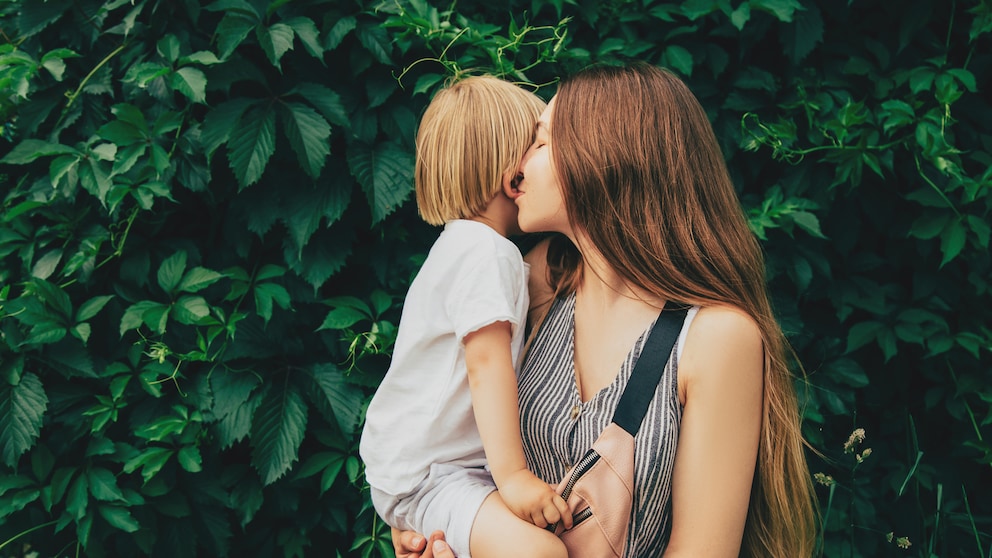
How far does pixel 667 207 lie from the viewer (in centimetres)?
144

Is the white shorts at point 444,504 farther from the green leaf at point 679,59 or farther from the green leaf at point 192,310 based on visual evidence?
the green leaf at point 679,59

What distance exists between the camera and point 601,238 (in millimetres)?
1474

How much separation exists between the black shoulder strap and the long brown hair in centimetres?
5

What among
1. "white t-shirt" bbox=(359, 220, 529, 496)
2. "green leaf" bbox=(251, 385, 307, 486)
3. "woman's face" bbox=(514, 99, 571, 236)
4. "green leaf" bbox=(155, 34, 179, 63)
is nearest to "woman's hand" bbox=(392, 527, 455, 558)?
"white t-shirt" bbox=(359, 220, 529, 496)

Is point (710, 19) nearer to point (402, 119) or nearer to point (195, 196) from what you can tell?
point (402, 119)

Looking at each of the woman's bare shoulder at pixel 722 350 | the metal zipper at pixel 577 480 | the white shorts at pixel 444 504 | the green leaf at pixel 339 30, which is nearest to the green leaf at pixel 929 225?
the woman's bare shoulder at pixel 722 350

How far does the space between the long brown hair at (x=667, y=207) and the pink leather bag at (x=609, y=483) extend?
201 millimetres

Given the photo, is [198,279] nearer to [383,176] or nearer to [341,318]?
[341,318]

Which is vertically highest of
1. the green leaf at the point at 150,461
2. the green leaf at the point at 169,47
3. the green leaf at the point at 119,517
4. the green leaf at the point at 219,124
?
the green leaf at the point at 169,47

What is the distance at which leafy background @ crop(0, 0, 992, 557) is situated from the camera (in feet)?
5.76

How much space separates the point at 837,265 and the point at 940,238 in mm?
304

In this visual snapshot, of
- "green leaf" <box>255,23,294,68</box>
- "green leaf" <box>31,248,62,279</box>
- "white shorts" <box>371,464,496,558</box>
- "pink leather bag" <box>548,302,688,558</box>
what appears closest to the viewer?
"pink leather bag" <box>548,302,688,558</box>

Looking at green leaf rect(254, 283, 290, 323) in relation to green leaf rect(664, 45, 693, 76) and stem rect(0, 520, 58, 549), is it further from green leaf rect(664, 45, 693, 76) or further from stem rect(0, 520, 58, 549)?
green leaf rect(664, 45, 693, 76)

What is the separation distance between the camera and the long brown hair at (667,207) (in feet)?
4.66
